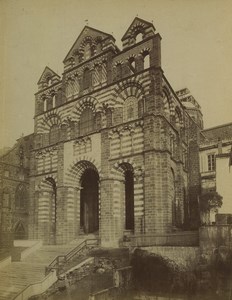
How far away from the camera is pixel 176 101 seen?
582 inches

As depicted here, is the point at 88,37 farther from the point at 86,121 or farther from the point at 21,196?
the point at 21,196

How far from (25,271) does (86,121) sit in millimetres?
6311

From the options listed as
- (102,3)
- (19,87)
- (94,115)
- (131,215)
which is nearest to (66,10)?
(102,3)

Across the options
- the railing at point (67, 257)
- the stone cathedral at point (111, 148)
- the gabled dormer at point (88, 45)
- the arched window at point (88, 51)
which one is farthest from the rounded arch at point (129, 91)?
the railing at point (67, 257)

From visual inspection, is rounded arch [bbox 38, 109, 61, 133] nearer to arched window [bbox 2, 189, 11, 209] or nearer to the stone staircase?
arched window [bbox 2, 189, 11, 209]


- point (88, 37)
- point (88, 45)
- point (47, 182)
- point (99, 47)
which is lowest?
point (47, 182)

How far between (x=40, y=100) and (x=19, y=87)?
7.13 meters

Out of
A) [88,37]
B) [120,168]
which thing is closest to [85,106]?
[88,37]

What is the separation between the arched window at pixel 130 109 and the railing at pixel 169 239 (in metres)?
4.47

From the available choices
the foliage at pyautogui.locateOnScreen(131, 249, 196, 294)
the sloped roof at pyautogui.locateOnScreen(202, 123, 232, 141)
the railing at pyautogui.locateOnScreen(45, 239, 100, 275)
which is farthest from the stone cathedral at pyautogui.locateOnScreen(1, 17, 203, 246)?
the foliage at pyautogui.locateOnScreen(131, 249, 196, 294)

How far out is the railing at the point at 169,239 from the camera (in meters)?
9.59

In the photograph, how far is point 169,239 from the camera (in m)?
10.1

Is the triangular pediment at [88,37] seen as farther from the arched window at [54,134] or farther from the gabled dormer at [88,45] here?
the arched window at [54,134]

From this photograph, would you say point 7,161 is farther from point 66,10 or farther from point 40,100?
point 66,10
